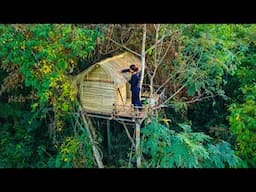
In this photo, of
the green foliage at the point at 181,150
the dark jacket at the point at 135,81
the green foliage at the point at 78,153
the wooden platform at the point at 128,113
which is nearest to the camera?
the green foliage at the point at 181,150

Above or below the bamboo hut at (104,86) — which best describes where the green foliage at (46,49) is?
above

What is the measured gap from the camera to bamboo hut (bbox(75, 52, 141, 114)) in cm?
604

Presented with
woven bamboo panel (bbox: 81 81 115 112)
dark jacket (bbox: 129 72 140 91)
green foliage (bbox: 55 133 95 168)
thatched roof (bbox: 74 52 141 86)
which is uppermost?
thatched roof (bbox: 74 52 141 86)

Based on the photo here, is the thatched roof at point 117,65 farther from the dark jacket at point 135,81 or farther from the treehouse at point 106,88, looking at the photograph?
the dark jacket at point 135,81

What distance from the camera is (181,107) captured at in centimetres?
706

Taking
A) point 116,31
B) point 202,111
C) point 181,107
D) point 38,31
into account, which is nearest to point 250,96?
point 181,107

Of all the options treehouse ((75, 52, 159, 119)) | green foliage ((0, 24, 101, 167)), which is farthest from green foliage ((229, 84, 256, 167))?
green foliage ((0, 24, 101, 167))

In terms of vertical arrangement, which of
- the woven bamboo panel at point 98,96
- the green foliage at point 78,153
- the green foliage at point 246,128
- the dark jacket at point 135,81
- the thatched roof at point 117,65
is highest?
the thatched roof at point 117,65

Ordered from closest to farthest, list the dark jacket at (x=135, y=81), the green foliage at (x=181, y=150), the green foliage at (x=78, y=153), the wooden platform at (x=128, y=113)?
the green foliage at (x=181, y=150)
the dark jacket at (x=135, y=81)
the wooden platform at (x=128, y=113)
the green foliage at (x=78, y=153)

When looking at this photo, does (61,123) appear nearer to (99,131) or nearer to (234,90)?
(99,131)

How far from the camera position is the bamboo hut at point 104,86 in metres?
6.04

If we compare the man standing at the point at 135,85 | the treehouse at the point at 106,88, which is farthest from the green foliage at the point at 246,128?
the treehouse at the point at 106,88

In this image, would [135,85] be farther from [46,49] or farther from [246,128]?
[246,128]

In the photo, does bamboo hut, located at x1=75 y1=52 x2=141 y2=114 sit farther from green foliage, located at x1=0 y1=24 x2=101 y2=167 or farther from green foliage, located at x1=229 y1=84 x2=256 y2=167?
green foliage, located at x1=229 y1=84 x2=256 y2=167
